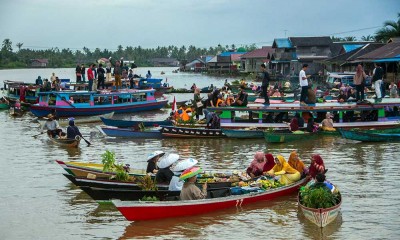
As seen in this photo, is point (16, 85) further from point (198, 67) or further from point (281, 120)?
point (198, 67)

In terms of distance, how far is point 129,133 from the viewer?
90.3 feet

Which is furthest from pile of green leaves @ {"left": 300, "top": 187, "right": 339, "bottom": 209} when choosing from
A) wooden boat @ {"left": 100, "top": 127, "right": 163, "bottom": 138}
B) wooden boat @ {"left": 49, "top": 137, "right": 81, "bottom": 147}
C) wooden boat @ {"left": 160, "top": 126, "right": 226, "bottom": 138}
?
wooden boat @ {"left": 100, "top": 127, "right": 163, "bottom": 138}

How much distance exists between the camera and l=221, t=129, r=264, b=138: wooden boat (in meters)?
25.6

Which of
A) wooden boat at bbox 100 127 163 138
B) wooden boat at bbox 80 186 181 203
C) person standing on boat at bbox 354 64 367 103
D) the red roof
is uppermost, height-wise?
the red roof

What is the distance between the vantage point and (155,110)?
42719 mm

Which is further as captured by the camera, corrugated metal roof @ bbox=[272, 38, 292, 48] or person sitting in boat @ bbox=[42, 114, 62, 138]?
corrugated metal roof @ bbox=[272, 38, 292, 48]

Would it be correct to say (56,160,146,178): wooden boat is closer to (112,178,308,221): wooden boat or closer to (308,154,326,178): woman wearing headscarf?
(112,178,308,221): wooden boat

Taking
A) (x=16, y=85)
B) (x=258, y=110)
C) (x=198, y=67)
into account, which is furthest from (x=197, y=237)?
(x=198, y=67)

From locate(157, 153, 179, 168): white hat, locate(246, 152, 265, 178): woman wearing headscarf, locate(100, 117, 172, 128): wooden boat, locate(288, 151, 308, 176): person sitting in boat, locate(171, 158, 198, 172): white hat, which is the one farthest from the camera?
locate(100, 117, 172, 128): wooden boat

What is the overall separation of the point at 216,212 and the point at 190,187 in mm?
1317

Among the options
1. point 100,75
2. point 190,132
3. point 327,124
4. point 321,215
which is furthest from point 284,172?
point 100,75

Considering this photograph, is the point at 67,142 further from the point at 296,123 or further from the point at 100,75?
the point at 100,75

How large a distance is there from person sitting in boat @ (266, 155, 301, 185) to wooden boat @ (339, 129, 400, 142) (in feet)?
27.4

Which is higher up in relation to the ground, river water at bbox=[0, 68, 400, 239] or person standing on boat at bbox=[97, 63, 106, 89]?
person standing on boat at bbox=[97, 63, 106, 89]
